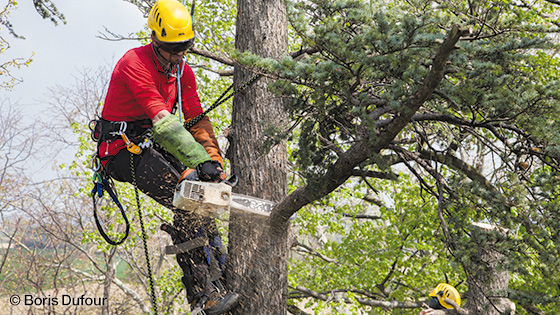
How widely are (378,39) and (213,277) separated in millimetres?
2460

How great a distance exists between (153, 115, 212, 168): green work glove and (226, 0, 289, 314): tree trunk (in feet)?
2.00

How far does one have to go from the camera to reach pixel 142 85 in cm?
384

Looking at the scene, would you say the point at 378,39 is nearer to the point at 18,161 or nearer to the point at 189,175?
the point at 189,175

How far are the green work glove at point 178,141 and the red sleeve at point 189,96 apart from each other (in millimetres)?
837

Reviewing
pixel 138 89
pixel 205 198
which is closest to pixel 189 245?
pixel 205 198

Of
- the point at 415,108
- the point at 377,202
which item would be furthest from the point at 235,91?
the point at 377,202

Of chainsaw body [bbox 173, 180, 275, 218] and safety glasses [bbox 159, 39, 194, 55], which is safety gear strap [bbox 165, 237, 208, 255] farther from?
safety glasses [bbox 159, 39, 194, 55]

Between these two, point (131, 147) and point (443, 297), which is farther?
point (443, 297)

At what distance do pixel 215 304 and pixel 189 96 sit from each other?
1.84m

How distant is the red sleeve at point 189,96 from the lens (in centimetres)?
445

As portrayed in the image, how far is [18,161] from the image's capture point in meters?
15.0

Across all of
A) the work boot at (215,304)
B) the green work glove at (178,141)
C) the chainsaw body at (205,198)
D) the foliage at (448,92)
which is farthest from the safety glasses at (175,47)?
the work boot at (215,304)

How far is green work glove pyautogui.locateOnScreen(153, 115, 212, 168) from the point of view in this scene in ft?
12.0

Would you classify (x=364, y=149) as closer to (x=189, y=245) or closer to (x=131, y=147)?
(x=189, y=245)
